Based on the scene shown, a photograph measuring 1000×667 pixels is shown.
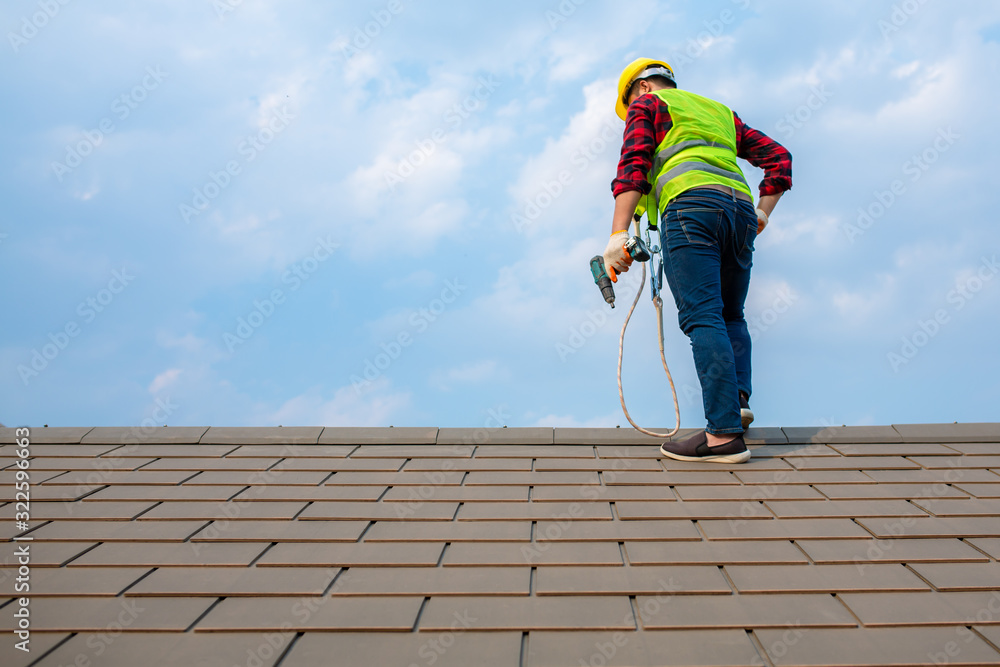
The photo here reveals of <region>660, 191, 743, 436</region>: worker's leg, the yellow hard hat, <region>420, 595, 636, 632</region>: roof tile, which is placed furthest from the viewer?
the yellow hard hat

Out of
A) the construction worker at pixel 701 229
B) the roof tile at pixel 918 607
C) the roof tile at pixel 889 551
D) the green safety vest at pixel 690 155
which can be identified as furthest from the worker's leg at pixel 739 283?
the roof tile at pixel 918 607

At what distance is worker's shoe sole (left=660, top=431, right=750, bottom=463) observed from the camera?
9.12ft

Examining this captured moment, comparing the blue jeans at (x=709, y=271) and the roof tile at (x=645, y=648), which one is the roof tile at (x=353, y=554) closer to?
the roof tile at (x=645, y=648)

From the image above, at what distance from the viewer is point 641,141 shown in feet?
9.64

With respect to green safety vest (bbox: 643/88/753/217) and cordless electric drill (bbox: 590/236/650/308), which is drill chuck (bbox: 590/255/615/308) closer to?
cordless electric drill (bbox: 590/236/650/308)

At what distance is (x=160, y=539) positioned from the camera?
6.75ft

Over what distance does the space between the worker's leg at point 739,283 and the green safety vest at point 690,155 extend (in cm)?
16

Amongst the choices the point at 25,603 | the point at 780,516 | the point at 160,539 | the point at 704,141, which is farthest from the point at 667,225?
the point at 25,603

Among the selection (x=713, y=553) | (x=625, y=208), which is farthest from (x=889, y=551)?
(x=625, y=208)

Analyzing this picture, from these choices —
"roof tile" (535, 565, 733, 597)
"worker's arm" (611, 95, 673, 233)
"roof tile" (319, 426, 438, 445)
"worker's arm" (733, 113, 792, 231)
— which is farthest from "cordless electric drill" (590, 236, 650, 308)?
"roof tile" (535, 565, 733, 597)

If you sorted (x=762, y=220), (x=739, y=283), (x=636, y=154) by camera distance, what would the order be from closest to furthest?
(x=636, y=154), (x=739, y=283), (x=762, y=220)

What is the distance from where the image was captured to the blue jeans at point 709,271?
2.77m

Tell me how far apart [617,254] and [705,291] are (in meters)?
0.43

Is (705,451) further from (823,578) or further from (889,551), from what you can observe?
(823,578)
